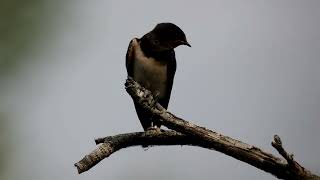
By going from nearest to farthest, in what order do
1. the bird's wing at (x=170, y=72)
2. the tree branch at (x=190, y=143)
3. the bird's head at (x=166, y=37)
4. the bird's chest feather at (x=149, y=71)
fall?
the tree branch at (x=190, y=143) < the bird's head at (x=166, y=37) < the bird's chest feather at (x=149, y=71) < the bird's wing at (x=170, y=72)

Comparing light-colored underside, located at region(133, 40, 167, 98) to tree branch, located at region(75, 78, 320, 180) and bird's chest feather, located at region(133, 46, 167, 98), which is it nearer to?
bird's chest feather, located at region(133, 46, 167, 98)

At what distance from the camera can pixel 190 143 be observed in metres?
4.69

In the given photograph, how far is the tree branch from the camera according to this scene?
13.8 ft

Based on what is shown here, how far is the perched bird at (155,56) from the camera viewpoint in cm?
802

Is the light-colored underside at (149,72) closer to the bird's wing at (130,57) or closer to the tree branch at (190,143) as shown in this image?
the bird's wing at (130,57)

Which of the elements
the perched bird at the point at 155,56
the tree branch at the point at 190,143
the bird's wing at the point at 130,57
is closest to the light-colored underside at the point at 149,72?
the perched bird at the point at 155,56

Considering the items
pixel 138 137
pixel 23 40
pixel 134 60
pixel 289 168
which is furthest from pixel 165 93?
pixel 289 168

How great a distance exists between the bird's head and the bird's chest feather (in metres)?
0.15

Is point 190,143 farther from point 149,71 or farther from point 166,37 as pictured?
point 149,71

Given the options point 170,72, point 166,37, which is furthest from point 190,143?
point 170,72

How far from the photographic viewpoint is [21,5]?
27.9ft

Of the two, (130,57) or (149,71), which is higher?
(130,57)

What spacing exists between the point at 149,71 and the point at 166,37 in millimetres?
397

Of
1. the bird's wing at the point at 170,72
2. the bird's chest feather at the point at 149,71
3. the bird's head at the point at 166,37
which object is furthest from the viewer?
the bird's wing at the point at 170,72
